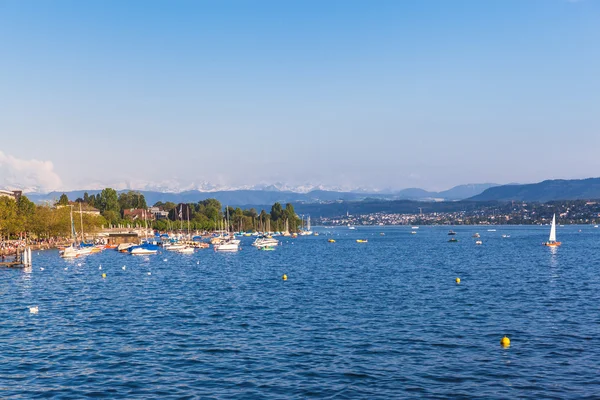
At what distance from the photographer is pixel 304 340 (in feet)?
113

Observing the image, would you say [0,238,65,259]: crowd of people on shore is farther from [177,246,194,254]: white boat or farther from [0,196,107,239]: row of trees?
[177,246,194,254]: white boat

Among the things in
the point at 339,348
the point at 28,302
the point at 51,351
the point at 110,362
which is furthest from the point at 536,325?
the point at 28,302

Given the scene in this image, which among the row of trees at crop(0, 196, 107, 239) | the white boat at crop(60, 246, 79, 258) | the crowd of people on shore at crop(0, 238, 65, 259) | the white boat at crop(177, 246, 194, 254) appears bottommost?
the white boat at crop(177, 246, 194, 254)

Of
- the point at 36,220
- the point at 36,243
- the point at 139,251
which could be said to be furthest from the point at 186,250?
the point at 36,220

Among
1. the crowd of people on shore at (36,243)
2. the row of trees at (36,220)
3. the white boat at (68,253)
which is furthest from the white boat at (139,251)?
the row of trees at (36,220)

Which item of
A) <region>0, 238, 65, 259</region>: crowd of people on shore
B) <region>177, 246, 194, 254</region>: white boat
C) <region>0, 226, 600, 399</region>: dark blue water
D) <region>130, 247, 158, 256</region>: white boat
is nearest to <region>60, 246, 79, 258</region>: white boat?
<region>130, 247, 158, 256</region>: white boat

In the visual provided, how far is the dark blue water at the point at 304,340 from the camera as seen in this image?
26.2 meters

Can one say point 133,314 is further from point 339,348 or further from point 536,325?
point 536,325

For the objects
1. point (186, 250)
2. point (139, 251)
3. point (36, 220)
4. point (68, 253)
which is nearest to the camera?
point (68, 253)

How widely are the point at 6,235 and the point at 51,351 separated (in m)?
114

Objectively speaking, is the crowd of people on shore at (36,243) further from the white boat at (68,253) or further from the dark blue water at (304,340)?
the dark blue water at (304,340)

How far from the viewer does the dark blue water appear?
85.9 ft

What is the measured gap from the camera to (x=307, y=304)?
48906 mm

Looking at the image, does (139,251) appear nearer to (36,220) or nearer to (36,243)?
(36,243)
